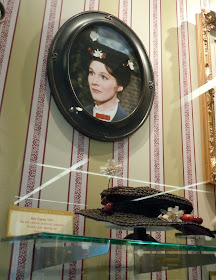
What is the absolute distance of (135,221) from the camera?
1117mm

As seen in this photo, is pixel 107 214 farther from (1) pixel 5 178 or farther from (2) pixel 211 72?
(2) pixel 211 72

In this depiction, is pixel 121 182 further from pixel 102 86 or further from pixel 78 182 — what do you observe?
pixel 102 86

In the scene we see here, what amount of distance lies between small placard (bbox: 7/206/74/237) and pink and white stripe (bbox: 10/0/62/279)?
0.03 m

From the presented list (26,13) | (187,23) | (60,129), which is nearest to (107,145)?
(60,129)

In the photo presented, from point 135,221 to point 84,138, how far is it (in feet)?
1.56

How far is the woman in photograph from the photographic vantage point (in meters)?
1.54

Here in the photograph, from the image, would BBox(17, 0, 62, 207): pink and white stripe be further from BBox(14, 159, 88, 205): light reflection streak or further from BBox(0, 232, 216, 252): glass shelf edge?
BBox(0, 232, 216, 252): glass shelf edge

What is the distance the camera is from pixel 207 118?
1.79 m

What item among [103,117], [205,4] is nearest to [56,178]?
[103,117]

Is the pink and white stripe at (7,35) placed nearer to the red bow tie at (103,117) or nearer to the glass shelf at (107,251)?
the red bow tie at (103,117)

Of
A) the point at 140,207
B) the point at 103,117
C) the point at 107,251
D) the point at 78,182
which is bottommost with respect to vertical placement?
the point at 107,251

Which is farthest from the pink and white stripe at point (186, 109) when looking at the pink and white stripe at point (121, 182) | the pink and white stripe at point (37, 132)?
the pink and white stripe at point (37, 132)

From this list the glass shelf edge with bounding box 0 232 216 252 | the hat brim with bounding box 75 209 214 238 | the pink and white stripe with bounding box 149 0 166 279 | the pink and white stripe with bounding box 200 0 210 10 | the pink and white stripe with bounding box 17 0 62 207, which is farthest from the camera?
the pink and white stripe with bounding box 200 0 210 10

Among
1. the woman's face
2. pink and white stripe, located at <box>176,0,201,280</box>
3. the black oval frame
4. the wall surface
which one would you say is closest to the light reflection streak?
the wall surface
